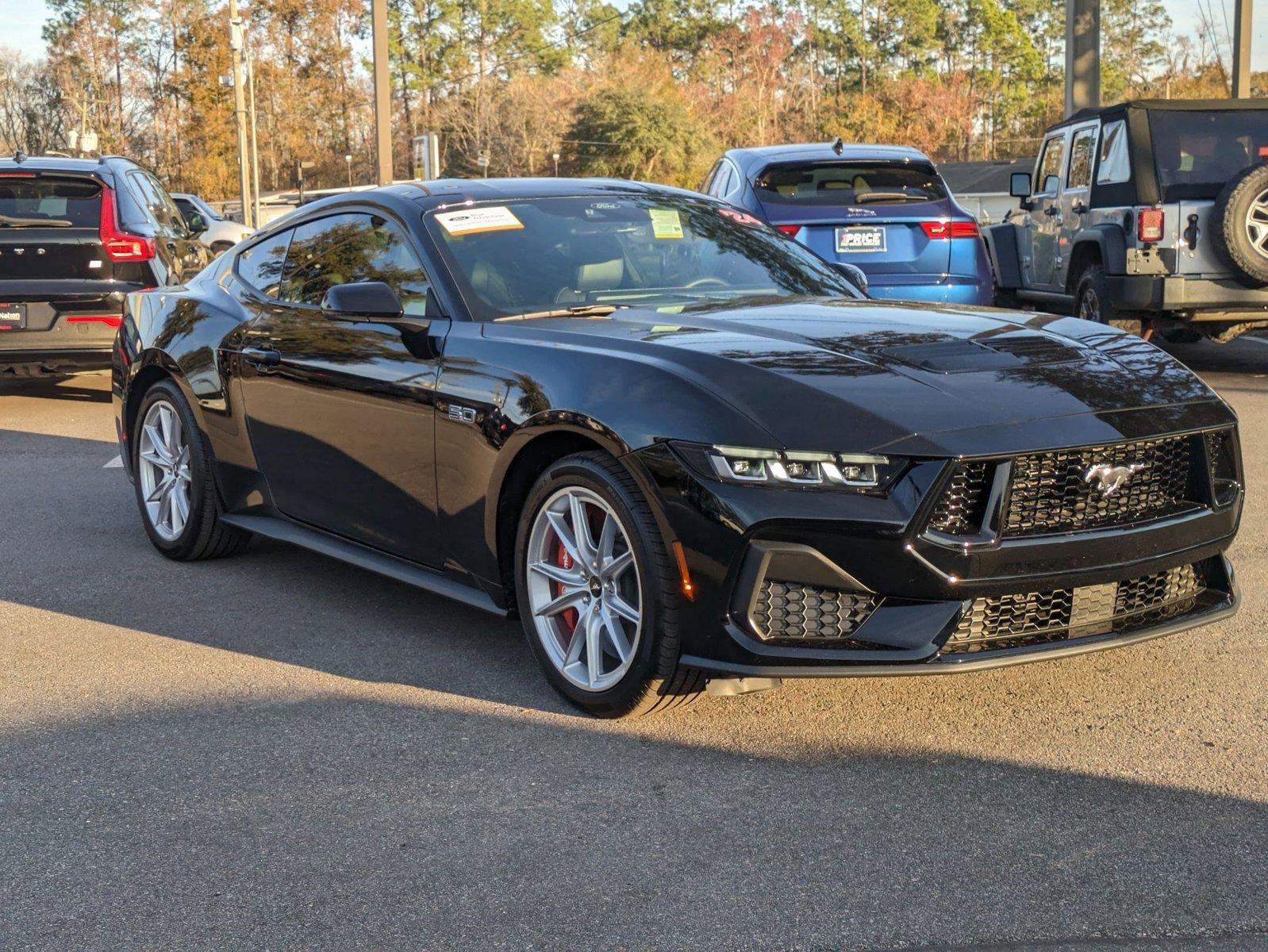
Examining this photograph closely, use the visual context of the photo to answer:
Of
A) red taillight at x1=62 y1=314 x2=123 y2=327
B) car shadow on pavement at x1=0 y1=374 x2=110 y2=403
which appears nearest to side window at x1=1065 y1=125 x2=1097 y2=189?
red taillight at x1=62 y1=314 x2=123 y2=327

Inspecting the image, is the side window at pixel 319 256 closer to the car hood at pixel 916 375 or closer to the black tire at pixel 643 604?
the car hood at pixel 916 375

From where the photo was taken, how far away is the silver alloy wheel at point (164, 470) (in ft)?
21.0

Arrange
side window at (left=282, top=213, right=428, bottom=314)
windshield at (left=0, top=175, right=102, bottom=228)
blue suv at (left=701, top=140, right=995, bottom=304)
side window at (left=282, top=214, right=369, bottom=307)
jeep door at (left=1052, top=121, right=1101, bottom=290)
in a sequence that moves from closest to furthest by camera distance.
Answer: side window at (left=282, top=213, right=428, bottom=314) < side window at (left=282, top=214, right=369, bottom=307) < blue suv at (left=701, top=140, right=995, bottom=304) < windshield at (left=0, top=175, right=102, bottom=228) < jeep door at (left=1052, top=121, right=1101, bottom=290)

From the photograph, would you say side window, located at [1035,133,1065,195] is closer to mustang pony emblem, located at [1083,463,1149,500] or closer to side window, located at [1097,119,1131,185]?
side window, located at [1097,119,1131,185]

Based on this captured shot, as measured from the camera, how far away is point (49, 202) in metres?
11.2

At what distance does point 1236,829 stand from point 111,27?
8041 cm

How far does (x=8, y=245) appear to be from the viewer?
10789 millimetres

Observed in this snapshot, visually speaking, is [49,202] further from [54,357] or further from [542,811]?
[542,811]

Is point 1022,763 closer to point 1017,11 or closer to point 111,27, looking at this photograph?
point 111,27

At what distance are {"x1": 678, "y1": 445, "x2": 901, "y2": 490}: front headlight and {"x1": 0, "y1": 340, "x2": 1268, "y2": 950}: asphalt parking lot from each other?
73 centimetres

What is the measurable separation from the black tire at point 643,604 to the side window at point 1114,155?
8.56 meters

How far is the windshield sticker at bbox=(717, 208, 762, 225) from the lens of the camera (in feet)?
19.3

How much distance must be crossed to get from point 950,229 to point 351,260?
606 cm

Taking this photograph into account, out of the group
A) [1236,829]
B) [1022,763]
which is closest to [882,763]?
[1022,763]
